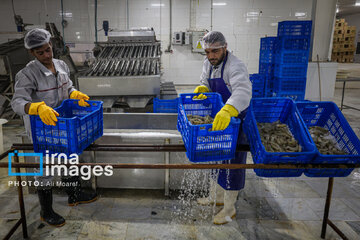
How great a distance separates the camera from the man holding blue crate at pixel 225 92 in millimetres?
1800

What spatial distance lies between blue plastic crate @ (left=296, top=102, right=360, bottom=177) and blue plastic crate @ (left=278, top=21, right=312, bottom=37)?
12.3 feet

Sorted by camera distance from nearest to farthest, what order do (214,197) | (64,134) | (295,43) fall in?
1. (64,134)
2. (214,197)
3. (295,43)

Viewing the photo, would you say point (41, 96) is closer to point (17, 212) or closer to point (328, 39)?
point (17, 212)

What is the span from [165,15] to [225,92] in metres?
6.94

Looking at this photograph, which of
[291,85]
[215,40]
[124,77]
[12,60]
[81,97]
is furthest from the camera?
[291,85]

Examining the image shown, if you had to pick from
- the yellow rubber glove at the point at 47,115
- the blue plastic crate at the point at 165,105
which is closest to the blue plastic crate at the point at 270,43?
the blue plastic crate at the point at 165,105

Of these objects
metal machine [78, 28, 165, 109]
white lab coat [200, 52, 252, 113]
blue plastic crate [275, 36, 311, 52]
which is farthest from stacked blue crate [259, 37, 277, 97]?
white lab coat [200, 52, 252, 113]

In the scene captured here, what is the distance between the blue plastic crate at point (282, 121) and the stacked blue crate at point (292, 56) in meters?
3.70

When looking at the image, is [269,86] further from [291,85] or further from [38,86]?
[38,86]

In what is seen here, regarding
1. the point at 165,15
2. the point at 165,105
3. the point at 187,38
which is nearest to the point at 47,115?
the point at 165,105

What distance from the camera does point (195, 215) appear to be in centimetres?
258

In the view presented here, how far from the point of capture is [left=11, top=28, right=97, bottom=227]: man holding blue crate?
79.6 inches

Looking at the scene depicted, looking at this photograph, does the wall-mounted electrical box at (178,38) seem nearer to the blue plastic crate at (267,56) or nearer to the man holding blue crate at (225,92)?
the blue plastic crate at (267,56)

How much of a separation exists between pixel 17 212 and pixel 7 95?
3.75 metres
